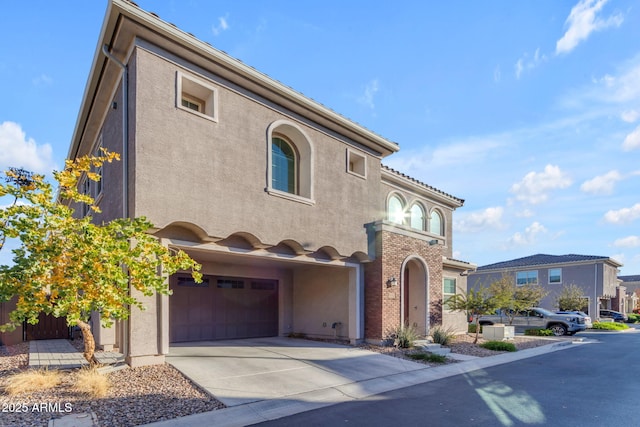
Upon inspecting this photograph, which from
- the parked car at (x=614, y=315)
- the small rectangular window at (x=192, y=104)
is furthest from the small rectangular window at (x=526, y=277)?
the small rectangular window at (x=192, y=104)

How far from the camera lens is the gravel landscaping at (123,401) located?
624 centimetres

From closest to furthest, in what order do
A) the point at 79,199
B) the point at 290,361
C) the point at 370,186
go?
the point at 79,199
the point at 290,361
the point at 370,186

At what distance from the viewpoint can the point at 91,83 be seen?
1141 cm

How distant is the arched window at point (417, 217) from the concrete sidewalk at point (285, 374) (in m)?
7.93

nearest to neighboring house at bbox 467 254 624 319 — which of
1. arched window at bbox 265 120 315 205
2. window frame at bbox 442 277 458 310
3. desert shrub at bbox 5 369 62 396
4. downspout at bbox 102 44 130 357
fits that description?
window frame at bbox 442 277 458 310

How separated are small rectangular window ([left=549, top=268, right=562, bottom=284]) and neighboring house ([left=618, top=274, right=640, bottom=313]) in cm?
1839

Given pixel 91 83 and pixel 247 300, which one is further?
pixel 247 300

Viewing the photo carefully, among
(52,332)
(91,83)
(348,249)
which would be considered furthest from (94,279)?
(52,332)

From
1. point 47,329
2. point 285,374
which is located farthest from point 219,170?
point 47,329

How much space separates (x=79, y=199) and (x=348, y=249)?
334 inches

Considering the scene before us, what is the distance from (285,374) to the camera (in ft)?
31.0

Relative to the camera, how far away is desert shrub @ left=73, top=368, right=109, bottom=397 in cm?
708

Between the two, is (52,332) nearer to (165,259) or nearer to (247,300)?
(247,300)

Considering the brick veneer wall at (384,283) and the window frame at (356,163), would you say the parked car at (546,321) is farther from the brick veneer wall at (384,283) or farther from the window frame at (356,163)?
the window frame at (356,163)
